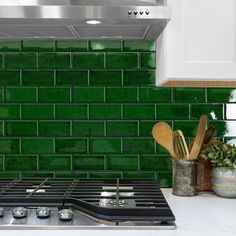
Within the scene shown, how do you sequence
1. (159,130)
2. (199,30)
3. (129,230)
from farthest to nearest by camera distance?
(159,130), (199,30), (129,230)

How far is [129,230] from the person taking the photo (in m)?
1.55

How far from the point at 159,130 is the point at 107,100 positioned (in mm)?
335

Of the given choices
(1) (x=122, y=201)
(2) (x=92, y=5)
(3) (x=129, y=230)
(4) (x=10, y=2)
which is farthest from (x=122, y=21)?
(3) (x=129, y=230)

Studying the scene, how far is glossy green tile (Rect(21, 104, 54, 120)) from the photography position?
2357 mm

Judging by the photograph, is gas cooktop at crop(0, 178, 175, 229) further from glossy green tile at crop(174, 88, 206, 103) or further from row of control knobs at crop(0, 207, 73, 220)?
glossy green tile at crop(174, 88, 206, 103)

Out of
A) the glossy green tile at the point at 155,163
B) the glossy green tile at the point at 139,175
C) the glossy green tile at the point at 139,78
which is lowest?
the glossy green tile at the point at 139,175

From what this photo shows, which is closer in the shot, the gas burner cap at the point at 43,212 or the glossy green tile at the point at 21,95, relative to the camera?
the gas burner cap at the point at 43,212

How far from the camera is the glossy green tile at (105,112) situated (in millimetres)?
2354

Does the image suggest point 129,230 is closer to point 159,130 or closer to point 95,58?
point 159,130

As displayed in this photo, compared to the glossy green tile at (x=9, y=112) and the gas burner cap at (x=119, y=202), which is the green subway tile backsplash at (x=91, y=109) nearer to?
the glossy green tile at (x=9, y=112)

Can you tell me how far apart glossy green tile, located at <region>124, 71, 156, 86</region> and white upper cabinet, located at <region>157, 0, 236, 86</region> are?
1.42 feet

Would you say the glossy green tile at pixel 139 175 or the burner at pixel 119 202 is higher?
the glossy green tile at pixel 139 175

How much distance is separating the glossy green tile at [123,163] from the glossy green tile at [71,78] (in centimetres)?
41

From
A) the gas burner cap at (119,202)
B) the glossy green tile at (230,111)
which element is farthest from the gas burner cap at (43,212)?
the glossy green tile at (230,111)
